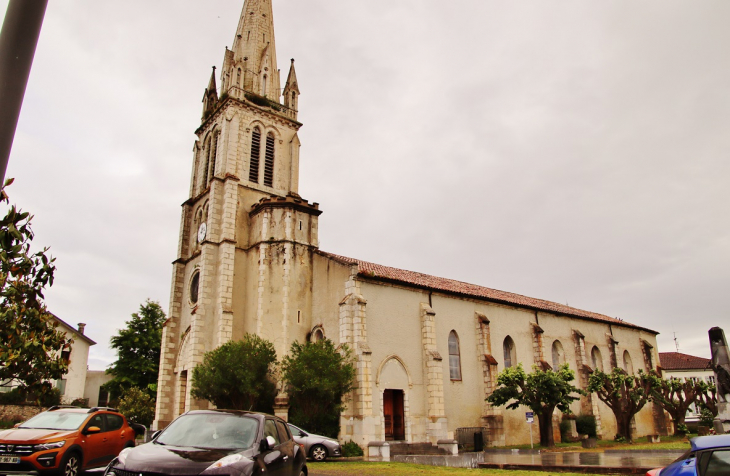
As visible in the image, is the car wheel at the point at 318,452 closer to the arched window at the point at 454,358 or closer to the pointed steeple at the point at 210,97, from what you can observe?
the arched window at the point at 454,358

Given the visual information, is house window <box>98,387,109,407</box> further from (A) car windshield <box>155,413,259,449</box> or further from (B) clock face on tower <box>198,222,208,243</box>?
(A) car windshield <box>155,413,259,449</box>

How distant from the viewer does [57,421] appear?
39.9ft

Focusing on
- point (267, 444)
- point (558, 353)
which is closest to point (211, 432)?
point (267, 444)

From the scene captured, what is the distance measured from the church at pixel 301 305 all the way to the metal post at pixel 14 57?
73.5 feet

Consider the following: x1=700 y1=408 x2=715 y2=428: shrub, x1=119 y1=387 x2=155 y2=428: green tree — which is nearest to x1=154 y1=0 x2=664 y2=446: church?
x1=119 y1=387 x2=155 y2=428: green tree

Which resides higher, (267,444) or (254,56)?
(254,56)

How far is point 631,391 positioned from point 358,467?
19923 mm

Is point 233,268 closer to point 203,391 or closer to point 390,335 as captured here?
point 203,391

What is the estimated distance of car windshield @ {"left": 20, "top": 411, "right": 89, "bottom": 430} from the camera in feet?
39.0

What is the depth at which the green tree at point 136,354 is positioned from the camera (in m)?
43.7

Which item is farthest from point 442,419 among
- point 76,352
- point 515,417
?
point 76,352

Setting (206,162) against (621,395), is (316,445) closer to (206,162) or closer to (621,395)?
(621,395)

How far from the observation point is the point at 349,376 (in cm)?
2369

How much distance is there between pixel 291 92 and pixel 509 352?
2431 centimetres
